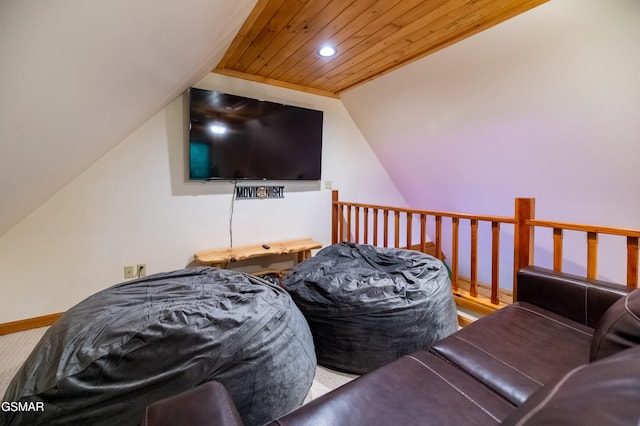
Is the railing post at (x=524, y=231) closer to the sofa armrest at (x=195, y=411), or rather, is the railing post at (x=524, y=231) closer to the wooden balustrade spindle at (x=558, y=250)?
the wooden balustrade spindle at (x=558, y=250)

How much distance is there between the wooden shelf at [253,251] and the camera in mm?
2764

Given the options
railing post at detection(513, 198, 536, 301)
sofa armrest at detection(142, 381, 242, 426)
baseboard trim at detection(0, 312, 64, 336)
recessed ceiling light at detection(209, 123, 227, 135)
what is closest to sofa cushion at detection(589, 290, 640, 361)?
railing post at detection(513, 198, 536, 301)

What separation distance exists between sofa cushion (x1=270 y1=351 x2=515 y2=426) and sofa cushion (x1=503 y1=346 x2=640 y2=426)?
1.41ft

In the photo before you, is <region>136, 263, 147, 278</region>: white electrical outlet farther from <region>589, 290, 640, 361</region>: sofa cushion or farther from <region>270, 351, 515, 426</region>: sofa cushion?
<region>589, 290, 640, 361</region>: sofa cushion

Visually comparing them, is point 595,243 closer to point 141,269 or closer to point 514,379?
point 514,379

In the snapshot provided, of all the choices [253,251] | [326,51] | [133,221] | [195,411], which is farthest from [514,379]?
[133,221]

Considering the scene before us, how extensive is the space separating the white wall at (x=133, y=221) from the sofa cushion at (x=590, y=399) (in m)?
2.94

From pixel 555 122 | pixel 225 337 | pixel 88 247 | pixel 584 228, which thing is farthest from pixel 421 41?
pixel 88 247

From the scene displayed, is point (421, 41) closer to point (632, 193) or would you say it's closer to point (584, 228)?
point (584, 228)

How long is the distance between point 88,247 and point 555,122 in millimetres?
4041

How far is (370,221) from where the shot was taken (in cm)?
401

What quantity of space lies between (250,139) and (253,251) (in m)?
1.18

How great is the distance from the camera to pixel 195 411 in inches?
27.1

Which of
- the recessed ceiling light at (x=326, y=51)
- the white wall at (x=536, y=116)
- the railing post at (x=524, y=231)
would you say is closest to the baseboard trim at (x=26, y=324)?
the recessed ceiling light at (x=326, y=51)
